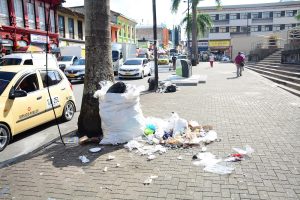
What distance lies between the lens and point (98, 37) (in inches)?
255

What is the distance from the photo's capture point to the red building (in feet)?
80.8

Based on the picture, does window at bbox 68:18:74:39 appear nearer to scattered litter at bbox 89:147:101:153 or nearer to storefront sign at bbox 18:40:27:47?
storefront sign at bbox 18:40:27:47

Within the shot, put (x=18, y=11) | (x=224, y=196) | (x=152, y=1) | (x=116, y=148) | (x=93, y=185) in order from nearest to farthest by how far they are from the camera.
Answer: (x=224, y=196) → (x=93, y=185) → (x=116, y=148) → (x=152, y=1) → (x=18, y=11)

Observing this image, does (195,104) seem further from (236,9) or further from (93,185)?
(236,9)

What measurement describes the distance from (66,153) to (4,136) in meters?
1.49

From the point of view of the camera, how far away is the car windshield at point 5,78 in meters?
6.46

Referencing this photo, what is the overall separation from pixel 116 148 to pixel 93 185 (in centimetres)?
152

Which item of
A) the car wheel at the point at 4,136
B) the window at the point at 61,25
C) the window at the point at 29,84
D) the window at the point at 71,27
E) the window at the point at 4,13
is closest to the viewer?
the car wheel at the point at 4,136

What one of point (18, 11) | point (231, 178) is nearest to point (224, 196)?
point (231, 178)

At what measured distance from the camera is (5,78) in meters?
6.75

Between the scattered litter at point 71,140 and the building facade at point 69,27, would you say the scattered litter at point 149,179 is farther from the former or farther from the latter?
the building facade at point 69,27

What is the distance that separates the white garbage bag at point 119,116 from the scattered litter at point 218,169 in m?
1.86

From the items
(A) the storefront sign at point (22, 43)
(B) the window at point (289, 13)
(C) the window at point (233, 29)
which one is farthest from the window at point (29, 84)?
(B) the window at point (289, 13)

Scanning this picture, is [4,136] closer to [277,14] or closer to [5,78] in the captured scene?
[5,78]
